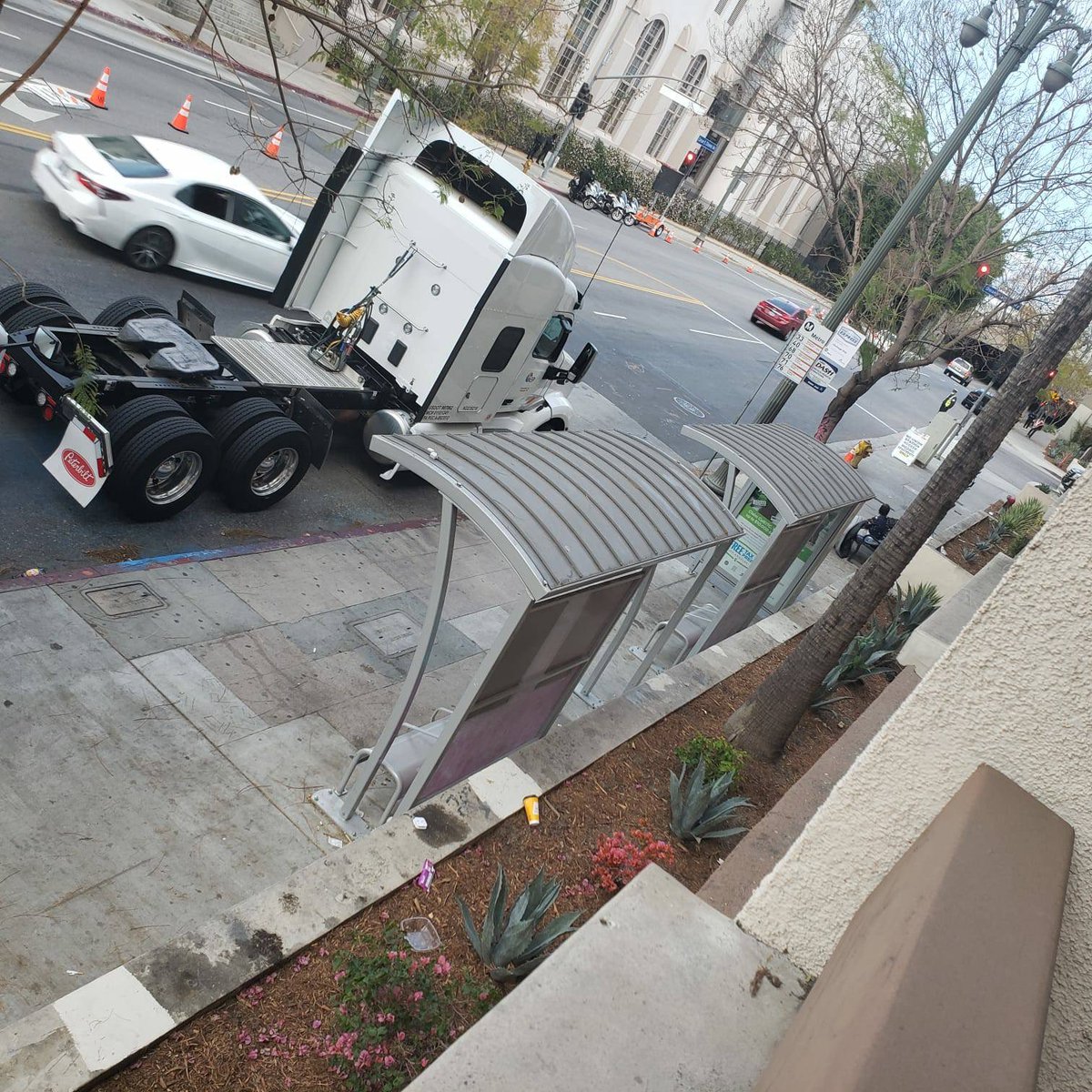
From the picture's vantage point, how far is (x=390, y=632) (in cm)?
852

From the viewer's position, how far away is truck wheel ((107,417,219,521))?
306 inches

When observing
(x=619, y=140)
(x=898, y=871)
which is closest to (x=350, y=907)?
(x=898, y=871)

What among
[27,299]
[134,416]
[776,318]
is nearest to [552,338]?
[134,416]

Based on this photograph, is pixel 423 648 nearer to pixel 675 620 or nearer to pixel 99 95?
pixel 675 620

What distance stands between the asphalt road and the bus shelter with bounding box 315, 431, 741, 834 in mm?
2111

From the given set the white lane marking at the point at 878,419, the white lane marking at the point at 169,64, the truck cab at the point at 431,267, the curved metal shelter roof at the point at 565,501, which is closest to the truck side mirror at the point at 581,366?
the truck cab at the point at 431,267

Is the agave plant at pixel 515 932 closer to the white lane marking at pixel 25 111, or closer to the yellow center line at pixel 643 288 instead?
the white lane marking at pixel 25 111

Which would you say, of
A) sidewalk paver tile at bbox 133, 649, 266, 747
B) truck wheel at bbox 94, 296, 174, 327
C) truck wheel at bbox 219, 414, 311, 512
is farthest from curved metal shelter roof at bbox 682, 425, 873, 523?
truck wheel at bbox 94, 296, 174, 327

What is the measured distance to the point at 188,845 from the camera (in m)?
5.56

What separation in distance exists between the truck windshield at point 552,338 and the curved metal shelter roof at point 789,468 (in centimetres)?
272

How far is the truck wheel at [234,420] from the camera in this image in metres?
8.68

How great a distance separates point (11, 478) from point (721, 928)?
281 inches

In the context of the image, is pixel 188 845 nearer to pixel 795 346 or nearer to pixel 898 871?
pixel 898 871

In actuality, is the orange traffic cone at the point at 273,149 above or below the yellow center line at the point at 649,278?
above
